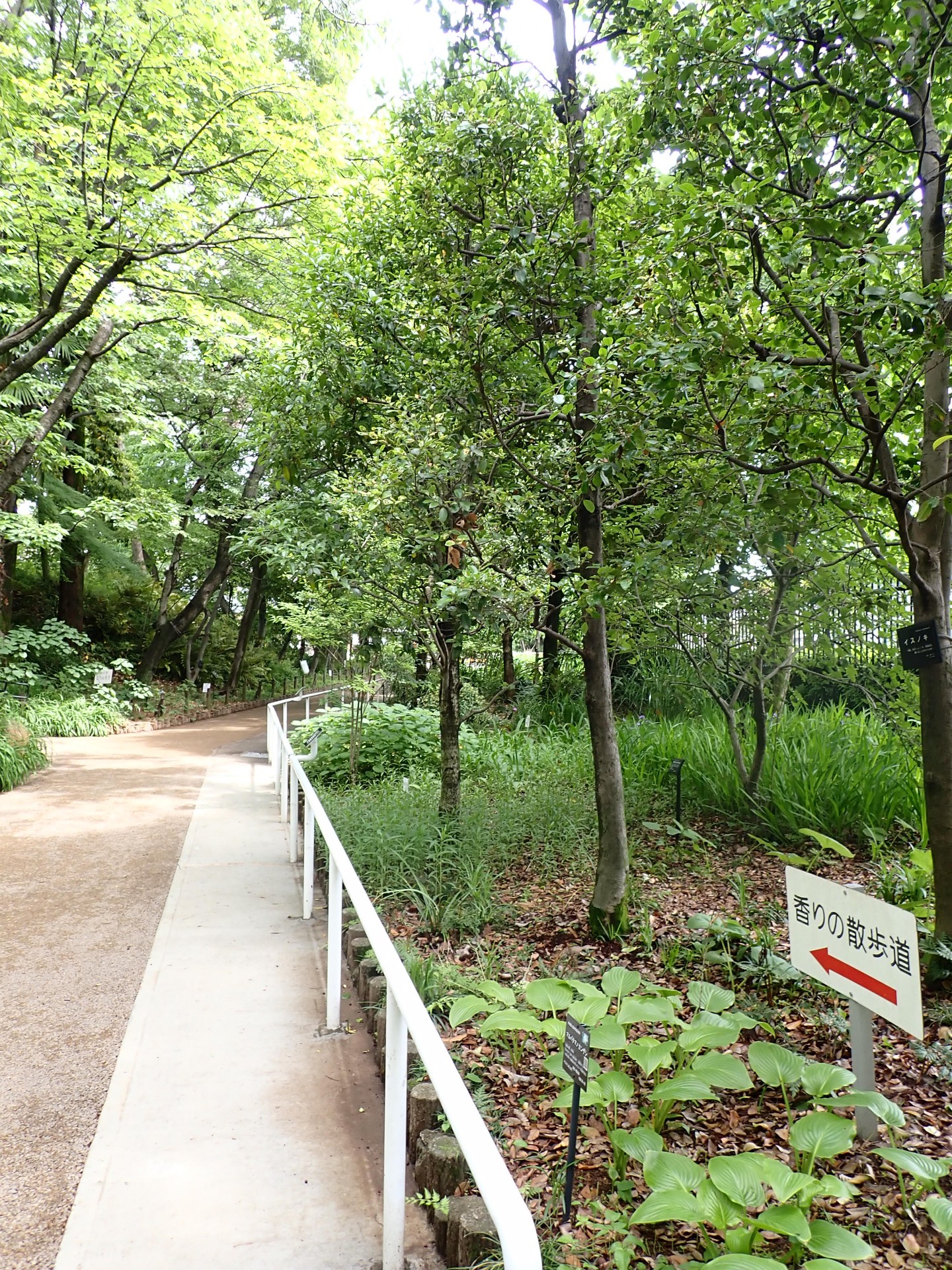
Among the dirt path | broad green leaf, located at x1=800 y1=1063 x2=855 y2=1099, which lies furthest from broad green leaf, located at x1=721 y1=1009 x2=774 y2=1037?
the dirt path

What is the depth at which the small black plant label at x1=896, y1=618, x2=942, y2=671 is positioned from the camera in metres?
3.13

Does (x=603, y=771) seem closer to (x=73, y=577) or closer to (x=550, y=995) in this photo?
(x=550, y=995)

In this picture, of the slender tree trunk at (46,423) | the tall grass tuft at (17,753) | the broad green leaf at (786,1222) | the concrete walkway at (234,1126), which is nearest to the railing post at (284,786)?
the concrete walkway at (234,1126)

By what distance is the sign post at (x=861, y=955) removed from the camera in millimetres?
2160

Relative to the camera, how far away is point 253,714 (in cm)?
2280

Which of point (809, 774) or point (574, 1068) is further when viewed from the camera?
point (809, 774)

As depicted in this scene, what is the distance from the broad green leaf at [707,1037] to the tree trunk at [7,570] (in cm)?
1299

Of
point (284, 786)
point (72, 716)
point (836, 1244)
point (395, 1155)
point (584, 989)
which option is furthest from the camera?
point (72, 716)

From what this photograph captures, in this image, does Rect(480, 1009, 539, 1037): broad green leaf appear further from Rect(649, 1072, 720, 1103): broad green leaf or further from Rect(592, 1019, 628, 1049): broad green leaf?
Rect(649, 1072, 720, 1103): broad green leaf

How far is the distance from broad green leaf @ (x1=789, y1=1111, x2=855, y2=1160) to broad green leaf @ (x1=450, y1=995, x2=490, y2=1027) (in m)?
1.04

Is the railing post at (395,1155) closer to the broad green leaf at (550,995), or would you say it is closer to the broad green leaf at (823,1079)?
the broad green leaf at (550,995)

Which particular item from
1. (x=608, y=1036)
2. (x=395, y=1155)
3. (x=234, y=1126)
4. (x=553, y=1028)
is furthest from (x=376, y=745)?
(x=395, y=1155)

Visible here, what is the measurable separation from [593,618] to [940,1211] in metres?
2.88

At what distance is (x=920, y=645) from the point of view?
3.17m
